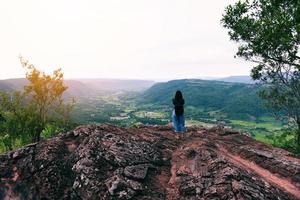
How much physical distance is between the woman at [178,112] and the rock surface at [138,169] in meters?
2.73

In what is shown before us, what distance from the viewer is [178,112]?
90.5 feet

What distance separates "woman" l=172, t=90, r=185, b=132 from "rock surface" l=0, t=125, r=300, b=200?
273 centimetres

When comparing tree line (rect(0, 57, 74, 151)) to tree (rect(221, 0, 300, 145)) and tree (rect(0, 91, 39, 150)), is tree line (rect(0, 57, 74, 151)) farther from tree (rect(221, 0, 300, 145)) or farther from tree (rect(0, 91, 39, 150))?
tree (rect(221, 0, 300, 145))

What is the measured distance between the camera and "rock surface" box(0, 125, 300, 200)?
18.7 metres

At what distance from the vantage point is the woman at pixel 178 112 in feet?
89.7

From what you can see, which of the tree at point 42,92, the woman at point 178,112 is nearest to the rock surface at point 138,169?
the woman at point 178,112

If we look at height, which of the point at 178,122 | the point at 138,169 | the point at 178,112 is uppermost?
the point at 178,112

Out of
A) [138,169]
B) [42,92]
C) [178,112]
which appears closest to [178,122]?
[178,112]

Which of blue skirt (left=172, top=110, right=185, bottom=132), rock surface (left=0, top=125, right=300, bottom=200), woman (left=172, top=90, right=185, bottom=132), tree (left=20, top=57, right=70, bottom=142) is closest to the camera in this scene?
rock surface (left=0, top=125, right=300, bottom=200)

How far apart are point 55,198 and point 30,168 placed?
314 cm

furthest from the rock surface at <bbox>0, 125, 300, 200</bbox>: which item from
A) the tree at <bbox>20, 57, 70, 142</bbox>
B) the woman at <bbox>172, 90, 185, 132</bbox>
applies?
the tree at <bbox>20, 57, 70, 142</bbox>

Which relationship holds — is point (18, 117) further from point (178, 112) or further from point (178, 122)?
point (178, 112)

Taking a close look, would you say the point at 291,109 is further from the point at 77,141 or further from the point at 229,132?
the point at 77,141

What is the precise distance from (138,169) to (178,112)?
848cm
